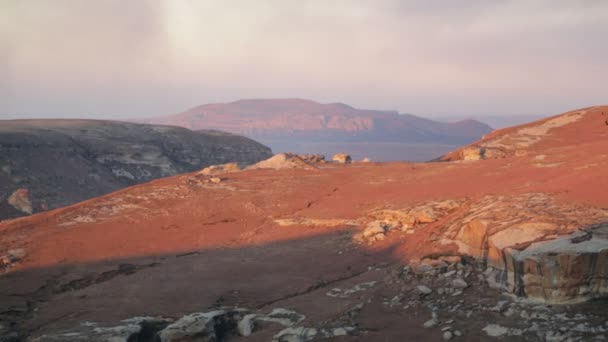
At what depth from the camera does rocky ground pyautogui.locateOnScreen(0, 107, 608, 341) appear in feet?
23.4

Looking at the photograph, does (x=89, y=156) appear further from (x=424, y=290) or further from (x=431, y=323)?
(x=431, y=323)

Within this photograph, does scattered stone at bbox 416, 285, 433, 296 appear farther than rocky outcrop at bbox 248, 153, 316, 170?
No

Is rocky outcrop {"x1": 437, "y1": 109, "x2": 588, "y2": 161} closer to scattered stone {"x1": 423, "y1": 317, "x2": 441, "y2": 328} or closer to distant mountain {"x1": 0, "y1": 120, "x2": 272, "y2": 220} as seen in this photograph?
scattered stone {"x1": 423, "y1": 317, "x2": 441, "y2": 328}

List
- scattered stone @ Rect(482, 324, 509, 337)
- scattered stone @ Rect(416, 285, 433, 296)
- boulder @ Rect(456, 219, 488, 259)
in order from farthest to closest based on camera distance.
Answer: boulder @ Rect(456, 219, 488, 259)
scattered stone @ Rect(416, 285, 433, 296)
scattered stone @ Rect(482, 324, 509, 337)

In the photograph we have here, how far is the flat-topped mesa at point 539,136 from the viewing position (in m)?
24.0

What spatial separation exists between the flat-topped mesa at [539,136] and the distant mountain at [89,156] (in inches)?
1256

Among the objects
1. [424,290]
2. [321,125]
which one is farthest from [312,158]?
[321,125]

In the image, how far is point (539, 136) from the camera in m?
25.6

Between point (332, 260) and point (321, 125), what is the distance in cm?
13778

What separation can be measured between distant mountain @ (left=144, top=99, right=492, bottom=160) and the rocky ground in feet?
309

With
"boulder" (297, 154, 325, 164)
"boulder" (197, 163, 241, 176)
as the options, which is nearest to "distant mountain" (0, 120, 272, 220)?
"boulder" (197, 163, 241, 176)

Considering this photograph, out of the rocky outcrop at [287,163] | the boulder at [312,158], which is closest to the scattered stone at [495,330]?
the rocky outcrop at [287,163]

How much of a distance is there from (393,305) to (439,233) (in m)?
2.80

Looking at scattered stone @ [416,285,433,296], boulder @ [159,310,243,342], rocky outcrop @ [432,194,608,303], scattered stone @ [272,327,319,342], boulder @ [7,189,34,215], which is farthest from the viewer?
boulder @ [7,189,34,215]
